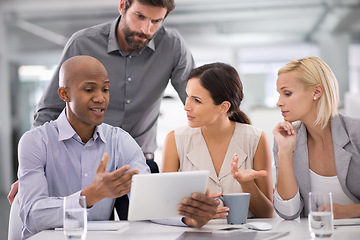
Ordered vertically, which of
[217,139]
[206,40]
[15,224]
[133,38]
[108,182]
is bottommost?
[15,224]

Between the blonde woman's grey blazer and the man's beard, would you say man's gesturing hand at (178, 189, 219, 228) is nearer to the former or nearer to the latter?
the blonde woman's grey blazer

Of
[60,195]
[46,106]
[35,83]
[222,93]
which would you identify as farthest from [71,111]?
[35,83]

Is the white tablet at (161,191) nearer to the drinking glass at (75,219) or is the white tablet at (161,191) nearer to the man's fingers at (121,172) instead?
the man's fingers at (121,172)

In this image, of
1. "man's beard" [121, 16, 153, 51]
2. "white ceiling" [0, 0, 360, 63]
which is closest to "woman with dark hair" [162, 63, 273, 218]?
"man's beard" [121, 16, 153, 51]

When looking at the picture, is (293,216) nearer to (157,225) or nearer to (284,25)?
(157,225)

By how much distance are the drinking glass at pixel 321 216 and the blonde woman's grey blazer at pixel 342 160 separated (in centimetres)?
45

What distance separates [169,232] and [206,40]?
28.2ft

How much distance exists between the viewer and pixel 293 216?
201cm

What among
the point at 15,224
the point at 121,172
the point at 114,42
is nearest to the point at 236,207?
the point at 121,172

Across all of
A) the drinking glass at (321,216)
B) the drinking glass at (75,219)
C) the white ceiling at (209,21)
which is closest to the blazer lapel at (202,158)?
the drinking glass at (321,216)

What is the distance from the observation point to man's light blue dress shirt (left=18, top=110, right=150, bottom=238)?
190 centimetres

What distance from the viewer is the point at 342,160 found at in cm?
211

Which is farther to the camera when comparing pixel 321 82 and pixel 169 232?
pixel 321 82

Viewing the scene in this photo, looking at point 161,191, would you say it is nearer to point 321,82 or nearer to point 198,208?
point 198,208
